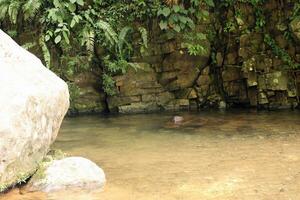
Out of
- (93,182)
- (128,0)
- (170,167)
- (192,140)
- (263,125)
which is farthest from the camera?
(128,0)

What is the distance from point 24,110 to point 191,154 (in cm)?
273

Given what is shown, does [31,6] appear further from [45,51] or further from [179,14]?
[179,14]

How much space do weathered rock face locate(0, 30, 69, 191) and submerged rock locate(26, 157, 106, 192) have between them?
0.46ft

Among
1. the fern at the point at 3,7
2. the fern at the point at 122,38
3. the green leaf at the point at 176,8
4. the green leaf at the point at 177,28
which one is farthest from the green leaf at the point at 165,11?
the fern at the point at 3,7

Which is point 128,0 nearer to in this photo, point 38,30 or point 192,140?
point 38,30

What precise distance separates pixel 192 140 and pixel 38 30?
17.6ft

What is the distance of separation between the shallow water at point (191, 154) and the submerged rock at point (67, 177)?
0.41ft

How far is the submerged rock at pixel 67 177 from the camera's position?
Answer: 478 centimetres

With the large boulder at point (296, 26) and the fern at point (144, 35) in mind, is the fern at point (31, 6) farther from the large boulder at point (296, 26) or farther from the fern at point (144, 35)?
the large boulder at point (296, 26)

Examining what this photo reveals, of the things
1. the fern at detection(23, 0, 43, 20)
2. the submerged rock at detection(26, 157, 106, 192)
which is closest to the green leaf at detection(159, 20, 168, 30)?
the fern at detection(23, 0, 43, 20)

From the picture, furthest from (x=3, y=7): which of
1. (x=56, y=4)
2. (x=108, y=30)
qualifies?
(x=108, y=30)

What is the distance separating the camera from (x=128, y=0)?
428 inches

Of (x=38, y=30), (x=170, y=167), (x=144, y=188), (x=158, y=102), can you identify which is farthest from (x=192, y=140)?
(x=38, y=30)

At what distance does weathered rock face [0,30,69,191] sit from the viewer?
4359mm
